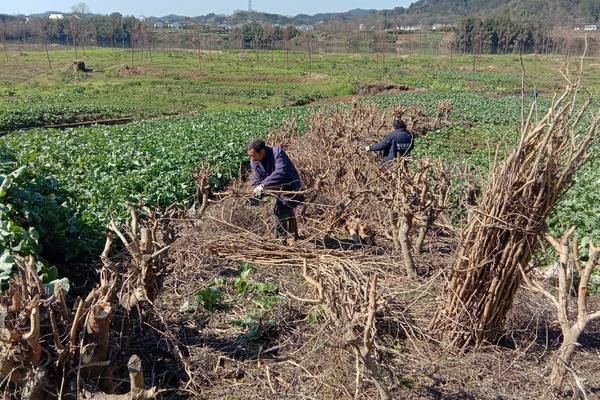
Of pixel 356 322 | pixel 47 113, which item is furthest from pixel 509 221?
pixel 47 113

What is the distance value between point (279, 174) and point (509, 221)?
3.93m

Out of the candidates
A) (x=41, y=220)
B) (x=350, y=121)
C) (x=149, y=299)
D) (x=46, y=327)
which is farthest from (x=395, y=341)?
(x=350, y=121)

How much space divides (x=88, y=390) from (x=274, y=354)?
69.4 inches

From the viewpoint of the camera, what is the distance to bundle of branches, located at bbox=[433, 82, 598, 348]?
13.9 ft

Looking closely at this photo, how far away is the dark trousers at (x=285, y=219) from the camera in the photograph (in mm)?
7872

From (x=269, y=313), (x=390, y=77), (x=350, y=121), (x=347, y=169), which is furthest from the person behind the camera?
(x=390, y=77)

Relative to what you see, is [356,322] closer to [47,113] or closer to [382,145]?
[382,145]

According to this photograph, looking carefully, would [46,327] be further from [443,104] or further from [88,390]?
[443,104]

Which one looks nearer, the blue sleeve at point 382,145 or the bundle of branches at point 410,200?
the bundle of branches at point 410,200

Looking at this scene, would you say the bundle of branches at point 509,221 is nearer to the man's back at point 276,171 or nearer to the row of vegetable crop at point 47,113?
the man's back at point 276,171

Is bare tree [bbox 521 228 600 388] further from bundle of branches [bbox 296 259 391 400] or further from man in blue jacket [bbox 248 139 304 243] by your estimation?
man in blue jacket [bbox 248 139 304 243]

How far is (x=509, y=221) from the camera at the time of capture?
4465 millimetres

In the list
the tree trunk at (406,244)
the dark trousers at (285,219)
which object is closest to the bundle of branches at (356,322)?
the tree trunk at (406,244)

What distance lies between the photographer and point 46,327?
13.9ft
